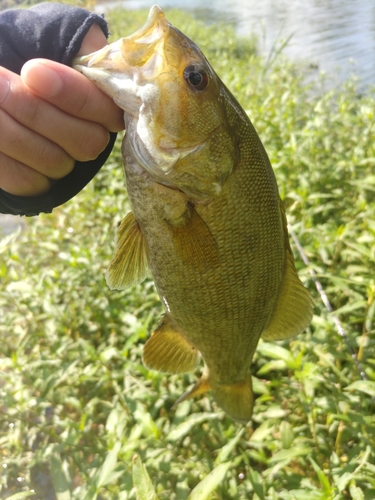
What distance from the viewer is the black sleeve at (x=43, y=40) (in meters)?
1.52

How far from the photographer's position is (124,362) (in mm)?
2949

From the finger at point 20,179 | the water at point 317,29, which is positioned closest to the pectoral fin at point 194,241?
the finger at point 20,179

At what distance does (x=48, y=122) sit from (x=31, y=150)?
0.11 m

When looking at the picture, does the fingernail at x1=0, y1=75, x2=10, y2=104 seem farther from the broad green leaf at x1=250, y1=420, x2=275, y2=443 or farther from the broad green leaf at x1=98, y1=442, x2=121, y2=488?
the broad green leaf at x1=250, y1=420, x2=275, y2=443

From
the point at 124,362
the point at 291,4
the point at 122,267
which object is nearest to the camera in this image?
the point at 122,267

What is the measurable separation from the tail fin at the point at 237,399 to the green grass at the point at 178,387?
0.11 meters

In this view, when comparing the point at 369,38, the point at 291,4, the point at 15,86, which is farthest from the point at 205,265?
the point at 291,4

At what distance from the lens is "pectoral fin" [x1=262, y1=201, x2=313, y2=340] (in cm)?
185

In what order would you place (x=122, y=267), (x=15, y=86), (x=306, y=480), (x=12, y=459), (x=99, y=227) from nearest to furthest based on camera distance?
(x=15, y=86) < (x=122, y=267) < (x=306, y=480) < (x=12, y=459) < (x=99, y=227)

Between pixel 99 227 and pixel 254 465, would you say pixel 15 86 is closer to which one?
pixel 254 465

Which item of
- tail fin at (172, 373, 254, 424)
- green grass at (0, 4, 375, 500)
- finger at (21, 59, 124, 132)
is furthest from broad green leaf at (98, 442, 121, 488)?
finger at (21, 59, 124, 132)

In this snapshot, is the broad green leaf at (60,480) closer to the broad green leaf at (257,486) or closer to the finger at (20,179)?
the broad green leaf at (257,486)

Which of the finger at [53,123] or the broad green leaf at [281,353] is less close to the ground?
the finger at [53,123]

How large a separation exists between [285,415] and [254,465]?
0.41m
